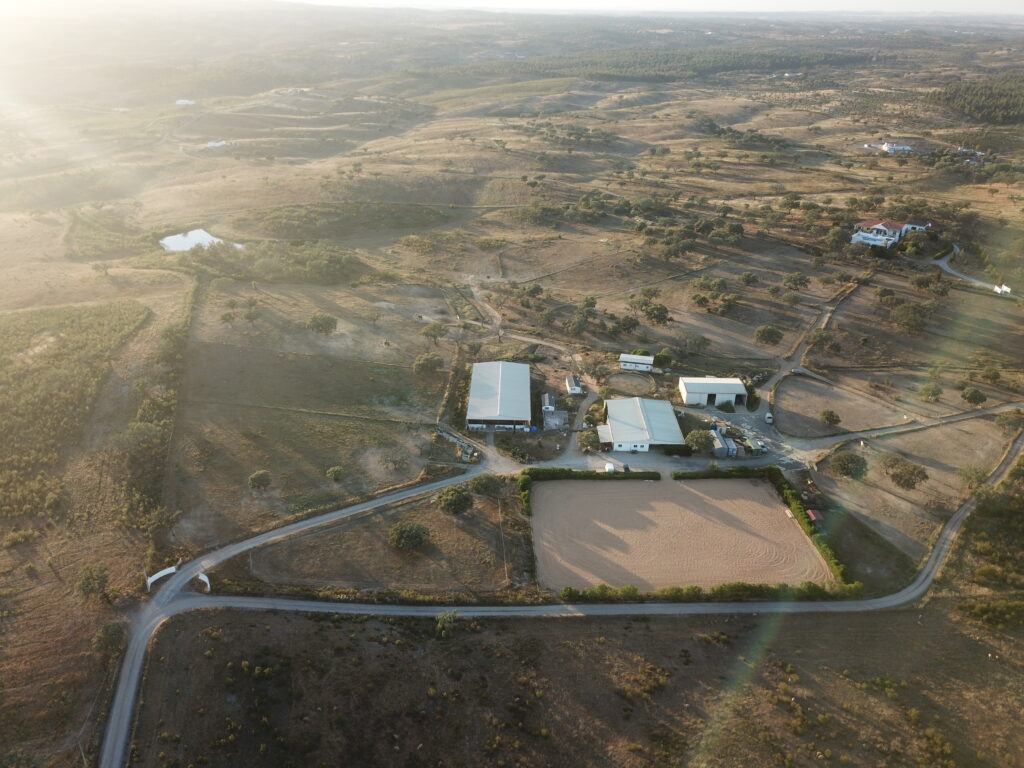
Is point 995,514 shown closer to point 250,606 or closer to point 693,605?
point 693,605

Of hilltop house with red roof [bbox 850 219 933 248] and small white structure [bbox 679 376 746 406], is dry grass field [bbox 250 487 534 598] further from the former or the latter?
hilltop house with red roof [bbox 850 219 933 248]

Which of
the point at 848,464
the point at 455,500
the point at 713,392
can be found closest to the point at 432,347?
the point at 455,500

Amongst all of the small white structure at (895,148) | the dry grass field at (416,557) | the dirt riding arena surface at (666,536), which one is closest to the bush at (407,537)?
the dry grass field at (416,557)

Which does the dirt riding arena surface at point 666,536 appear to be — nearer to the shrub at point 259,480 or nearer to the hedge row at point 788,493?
the hedge row at point 788,493


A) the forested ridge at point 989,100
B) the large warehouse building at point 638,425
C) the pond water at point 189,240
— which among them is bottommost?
the large warehouse building at point 638,425

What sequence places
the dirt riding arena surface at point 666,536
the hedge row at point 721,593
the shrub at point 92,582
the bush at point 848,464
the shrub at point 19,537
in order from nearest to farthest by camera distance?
the shrub at point 92,582 → the hedge row at point 721,593 → the shrub at point 19,537 → the dirt riding arena surface at point 666,536 → the bush at point 848,464

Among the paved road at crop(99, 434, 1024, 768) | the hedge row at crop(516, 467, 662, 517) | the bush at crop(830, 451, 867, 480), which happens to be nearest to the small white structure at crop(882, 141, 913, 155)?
the bush at crop(830, 451, 867, 480)

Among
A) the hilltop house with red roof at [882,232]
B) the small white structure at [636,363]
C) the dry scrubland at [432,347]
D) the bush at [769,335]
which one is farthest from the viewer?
the hilltop house with red roof at [882,232]

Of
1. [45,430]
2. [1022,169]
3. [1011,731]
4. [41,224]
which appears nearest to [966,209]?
[1022,169]
